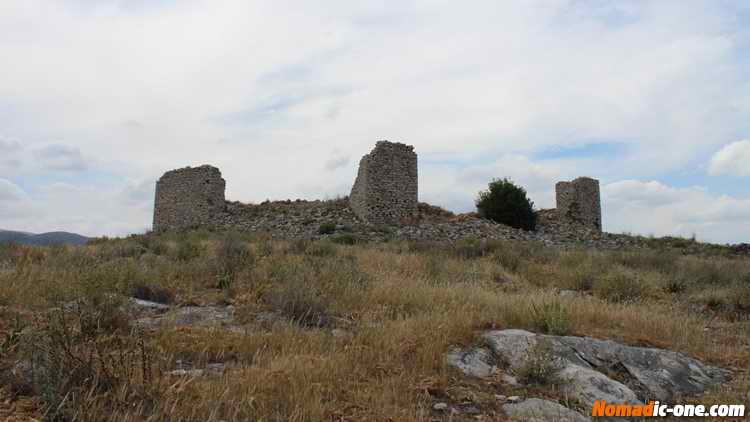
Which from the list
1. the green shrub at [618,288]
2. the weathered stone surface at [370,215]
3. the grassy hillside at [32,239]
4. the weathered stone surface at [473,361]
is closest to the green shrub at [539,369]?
the weathered stone surface at [473,361]

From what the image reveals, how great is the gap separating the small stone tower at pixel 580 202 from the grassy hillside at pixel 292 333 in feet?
67.4

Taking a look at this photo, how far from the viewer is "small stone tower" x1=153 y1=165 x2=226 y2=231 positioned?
85.1ft

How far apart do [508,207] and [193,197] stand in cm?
1577

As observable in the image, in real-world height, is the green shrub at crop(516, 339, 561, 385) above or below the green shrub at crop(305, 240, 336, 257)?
below

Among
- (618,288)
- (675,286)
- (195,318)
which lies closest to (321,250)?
(618,288)

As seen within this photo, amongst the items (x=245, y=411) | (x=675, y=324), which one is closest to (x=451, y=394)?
(x=245, y=411)

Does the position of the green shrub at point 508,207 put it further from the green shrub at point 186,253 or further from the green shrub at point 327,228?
the green shrub at point 186,253

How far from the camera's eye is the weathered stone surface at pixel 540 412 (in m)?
3.49

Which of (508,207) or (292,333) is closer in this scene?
(292,333)

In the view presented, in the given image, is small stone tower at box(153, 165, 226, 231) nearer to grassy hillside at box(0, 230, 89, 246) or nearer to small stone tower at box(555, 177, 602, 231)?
grassy hillside at box(0, 230, 89, 246)

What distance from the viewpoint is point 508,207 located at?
2712cm

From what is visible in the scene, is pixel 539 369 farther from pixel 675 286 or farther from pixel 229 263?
pixel 675 286

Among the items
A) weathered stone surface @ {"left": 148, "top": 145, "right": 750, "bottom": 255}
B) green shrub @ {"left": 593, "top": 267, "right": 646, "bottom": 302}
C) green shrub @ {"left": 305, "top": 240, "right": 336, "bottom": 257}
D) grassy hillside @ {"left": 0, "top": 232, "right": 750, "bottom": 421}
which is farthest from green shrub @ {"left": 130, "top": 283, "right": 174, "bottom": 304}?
weathered stone surface @ {"left": 148, "top": 145, "right": 750, "bottom": 255}

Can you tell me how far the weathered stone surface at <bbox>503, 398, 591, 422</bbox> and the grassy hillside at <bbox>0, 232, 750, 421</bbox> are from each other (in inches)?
5.0
